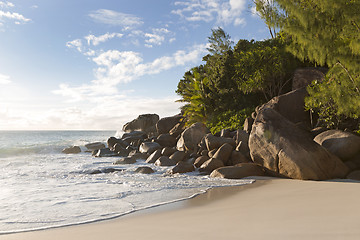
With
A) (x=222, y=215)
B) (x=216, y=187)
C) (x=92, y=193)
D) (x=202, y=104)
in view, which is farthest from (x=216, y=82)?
(x=222, y=215)

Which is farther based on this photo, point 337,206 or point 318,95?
point 318,95

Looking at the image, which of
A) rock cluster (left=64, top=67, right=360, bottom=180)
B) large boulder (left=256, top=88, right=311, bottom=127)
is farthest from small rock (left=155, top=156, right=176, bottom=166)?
large boulder (left=256, top=88, right=311, bottom=127)

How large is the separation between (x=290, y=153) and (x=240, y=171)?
1.64 meters

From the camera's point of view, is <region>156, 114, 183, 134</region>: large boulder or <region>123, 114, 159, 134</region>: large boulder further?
<region>123, 114, 159, 134</region>: large boulder

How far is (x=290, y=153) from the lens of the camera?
27.5ft

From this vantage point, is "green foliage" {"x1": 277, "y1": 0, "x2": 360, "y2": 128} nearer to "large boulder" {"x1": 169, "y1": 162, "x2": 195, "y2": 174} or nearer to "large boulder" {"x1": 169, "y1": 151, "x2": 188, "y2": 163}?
"large boulder" {"x1": 169, "y1": 162, "x2": 195, "y2": 174}

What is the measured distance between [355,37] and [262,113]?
3.73 metres

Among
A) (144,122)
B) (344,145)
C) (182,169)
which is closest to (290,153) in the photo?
(344,145)

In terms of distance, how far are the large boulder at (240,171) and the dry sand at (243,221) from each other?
2579 millimetres

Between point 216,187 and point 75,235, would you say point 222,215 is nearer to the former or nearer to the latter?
point 75,235

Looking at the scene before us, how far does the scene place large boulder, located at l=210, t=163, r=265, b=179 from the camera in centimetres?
872

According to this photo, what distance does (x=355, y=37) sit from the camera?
857 cm

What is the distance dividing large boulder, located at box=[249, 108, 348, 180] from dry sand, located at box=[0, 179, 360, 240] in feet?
6.79

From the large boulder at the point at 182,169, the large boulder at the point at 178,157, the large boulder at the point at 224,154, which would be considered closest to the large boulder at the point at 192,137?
the large boulder at the point at 178,157
